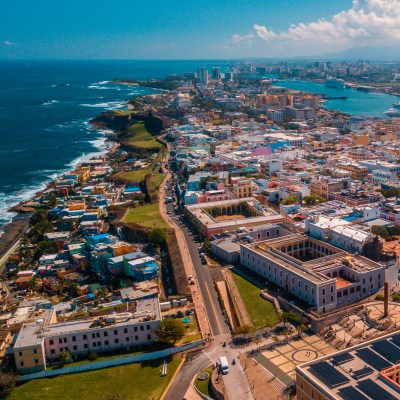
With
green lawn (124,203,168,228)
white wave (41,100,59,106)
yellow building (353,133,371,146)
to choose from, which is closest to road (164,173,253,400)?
green lawn (124,203,168,228)

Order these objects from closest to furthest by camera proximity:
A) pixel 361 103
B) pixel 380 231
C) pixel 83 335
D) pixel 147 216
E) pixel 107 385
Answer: pixel 107 385 < pixel 83 335 < pixel 380 231 < pixel 147 216 < pixel 361 103

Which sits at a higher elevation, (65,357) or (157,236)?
(157,236)

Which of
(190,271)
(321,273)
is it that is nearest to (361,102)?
(190,271)

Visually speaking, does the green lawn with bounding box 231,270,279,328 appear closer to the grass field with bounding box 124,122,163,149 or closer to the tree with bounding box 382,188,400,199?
the tree with bounding box 382,188,400,199

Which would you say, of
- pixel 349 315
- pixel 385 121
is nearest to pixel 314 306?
pixel 349 315

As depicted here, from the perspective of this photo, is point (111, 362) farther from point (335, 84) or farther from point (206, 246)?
point (335, 84)

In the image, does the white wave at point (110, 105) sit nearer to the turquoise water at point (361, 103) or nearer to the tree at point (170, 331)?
the turquoise water at point (361, 103)
